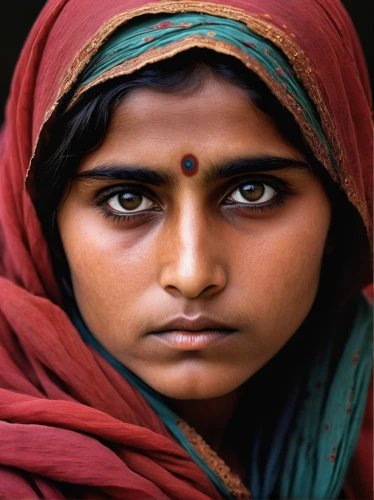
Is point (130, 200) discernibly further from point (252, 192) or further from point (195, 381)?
point (195, 381)

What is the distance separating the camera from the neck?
58.7 inches

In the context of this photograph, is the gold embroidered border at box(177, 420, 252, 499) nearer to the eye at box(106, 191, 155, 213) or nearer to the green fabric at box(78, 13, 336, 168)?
the eye at box(106, 191, 155, 213)

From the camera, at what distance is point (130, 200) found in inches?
50.6

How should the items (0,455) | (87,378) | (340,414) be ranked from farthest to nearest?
(340,414), (87,378), (0,455)

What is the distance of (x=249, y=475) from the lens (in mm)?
1558

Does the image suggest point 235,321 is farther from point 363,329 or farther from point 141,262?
point 363,329

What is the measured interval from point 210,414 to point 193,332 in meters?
0.34

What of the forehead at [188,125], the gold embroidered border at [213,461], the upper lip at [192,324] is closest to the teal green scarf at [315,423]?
the gold embroidered border at [213,461]

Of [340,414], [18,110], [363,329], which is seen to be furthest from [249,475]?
[18,110]

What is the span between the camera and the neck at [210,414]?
58.7 inches

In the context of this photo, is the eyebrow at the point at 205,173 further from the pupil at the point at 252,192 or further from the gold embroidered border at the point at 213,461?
the gold embroidered border at the point at 213,461

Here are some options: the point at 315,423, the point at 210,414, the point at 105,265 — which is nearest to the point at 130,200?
the point at 105,265

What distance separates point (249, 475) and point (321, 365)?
0.91 ft

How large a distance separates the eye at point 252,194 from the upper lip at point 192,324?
0.21 m
